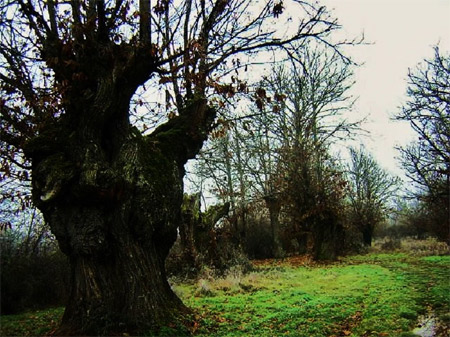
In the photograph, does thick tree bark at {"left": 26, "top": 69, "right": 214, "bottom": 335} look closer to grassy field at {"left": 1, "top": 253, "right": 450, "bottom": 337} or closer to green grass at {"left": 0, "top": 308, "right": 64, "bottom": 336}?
grassy field at {"left": 1, "top": 253, "right": 450, "bottom": 337}

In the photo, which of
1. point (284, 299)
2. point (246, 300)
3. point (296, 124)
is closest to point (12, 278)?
point (246, 300)

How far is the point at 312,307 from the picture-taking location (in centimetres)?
696

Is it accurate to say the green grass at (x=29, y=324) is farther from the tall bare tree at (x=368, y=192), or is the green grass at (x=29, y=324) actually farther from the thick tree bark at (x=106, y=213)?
the tall bare tree at (x=368, y=192)

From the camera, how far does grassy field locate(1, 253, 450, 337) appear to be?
18.7ft

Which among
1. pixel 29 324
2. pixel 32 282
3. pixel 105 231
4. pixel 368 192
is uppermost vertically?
pixel 368 192

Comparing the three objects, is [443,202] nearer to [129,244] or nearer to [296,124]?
[296,124]

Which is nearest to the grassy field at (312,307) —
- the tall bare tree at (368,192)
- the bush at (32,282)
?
the bush at (32,282)

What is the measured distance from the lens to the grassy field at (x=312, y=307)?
18.7ft

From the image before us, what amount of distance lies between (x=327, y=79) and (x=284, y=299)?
1590cm

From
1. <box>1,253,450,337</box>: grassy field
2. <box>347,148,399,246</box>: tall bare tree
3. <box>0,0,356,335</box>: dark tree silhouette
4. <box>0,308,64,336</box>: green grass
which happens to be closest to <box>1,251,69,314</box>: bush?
<box>0,308,64,336</box>: green grass

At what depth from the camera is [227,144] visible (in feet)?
69.3

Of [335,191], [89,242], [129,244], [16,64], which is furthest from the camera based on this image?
→ [335,191]

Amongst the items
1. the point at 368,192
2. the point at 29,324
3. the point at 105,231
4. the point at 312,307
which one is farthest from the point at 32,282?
the point at 368,192

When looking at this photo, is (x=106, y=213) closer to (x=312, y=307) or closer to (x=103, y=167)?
(x=103, y=167)
